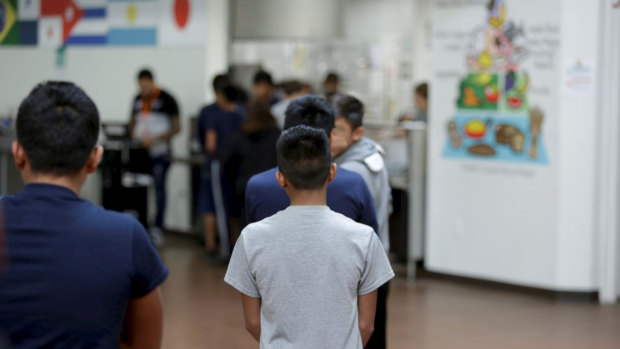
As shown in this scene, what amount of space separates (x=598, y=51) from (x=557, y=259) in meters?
1.54

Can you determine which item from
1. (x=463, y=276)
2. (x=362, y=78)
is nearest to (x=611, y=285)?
(x=463, y=276)

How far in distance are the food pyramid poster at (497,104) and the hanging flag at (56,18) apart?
16.9 ft

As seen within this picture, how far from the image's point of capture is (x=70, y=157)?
210 cm

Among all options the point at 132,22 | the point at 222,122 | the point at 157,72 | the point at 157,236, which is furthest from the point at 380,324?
the point at 132,22

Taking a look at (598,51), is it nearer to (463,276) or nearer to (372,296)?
(463,276)

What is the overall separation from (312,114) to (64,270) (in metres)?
1.74

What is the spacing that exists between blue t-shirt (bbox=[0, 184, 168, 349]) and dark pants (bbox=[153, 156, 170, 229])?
790 centimetres

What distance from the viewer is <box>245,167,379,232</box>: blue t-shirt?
3459mm

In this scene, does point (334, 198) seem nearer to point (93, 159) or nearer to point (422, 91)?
point (93, 159)

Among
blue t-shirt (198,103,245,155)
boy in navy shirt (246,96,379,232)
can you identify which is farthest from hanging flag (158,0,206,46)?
boy in navy shirt (246,96,379,232)

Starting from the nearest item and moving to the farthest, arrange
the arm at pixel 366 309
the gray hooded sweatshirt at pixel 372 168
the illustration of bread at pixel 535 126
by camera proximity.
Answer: the arm at pixel 366 309 < the gray hooded sweatshirt at pixel 372 168 < the illustration of bread at pixel 535 126

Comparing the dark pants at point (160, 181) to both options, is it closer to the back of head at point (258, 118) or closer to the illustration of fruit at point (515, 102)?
the back of head at point (258, 118)

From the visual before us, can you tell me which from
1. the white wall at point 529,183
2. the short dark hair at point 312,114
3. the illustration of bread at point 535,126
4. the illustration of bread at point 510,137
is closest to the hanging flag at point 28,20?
the white wall at point 529,183

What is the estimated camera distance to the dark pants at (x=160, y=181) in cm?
995
